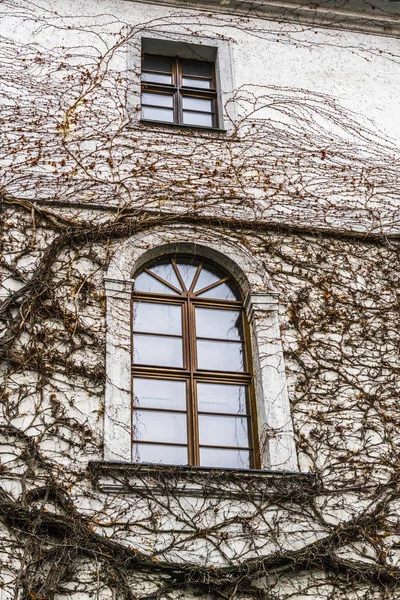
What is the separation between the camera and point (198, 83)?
9969 millimetres

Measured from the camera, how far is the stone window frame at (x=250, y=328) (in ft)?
22.7

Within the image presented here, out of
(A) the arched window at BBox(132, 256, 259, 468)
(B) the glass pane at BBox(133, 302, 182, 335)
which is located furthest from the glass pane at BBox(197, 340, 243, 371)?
(B) the glass pane at BBox(133, 302, 182, 335)

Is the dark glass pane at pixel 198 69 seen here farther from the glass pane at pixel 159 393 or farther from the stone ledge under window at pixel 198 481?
the stone ledge under window at pixel 198 481

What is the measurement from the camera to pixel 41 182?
8.34 m

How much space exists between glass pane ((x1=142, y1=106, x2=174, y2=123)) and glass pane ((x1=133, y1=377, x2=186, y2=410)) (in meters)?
3.42

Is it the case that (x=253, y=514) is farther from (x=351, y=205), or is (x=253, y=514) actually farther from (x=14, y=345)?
(x=351, y=205)

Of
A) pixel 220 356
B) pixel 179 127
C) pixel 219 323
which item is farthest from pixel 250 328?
pixel 179 127

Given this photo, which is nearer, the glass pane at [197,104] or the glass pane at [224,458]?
the glass pane at [224,458]

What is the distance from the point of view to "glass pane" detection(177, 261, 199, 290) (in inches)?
318

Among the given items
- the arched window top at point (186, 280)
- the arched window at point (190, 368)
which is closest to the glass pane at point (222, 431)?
the arched window at point (190, 368)

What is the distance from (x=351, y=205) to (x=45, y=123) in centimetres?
326

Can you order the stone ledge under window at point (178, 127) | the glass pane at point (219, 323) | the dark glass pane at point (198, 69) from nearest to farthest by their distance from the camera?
the glass pane at point (219, 323) → the stone ledge under window at point (178, 127) → the dark glass pane at point (198, 69)

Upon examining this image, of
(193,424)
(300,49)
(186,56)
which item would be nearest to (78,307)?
(193,424)

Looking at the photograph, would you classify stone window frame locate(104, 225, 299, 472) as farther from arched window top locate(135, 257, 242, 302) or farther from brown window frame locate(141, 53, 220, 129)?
brown window frame locate(141, 53, 220, 129)
